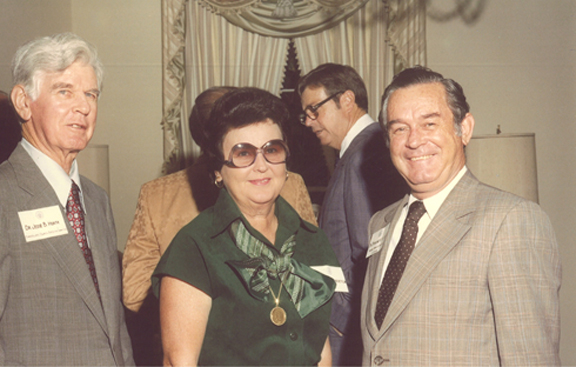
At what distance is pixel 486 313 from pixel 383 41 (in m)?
4.49

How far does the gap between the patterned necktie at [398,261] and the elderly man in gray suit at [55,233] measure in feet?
3.09

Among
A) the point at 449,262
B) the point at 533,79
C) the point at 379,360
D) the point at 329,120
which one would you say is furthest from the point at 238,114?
the point at 533,79

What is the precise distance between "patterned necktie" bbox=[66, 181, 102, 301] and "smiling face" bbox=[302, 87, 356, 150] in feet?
5.28

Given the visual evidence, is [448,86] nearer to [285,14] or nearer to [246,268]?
[246,268]

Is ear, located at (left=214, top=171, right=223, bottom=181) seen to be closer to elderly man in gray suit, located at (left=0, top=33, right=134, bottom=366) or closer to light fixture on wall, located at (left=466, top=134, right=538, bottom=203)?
elderly man in gray suit, located at (left=0, top=33, right=134, bottom=366)

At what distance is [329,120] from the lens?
126 inches

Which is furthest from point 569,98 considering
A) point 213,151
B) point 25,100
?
point 25,100

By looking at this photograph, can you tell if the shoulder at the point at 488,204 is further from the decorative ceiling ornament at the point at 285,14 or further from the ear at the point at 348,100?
the decorative ceiling ornament at the point at 285,14

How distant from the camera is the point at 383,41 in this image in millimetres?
5664

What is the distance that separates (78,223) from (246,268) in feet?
2.21

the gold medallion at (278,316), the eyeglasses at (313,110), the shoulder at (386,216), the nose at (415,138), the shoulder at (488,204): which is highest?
the eyeglasses at (313,110)

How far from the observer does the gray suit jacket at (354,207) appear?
2.56m

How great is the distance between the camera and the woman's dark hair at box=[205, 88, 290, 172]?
1840mm

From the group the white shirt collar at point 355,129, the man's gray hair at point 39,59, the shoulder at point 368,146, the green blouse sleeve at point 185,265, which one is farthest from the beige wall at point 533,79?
the man's gray hair at point 39,59
